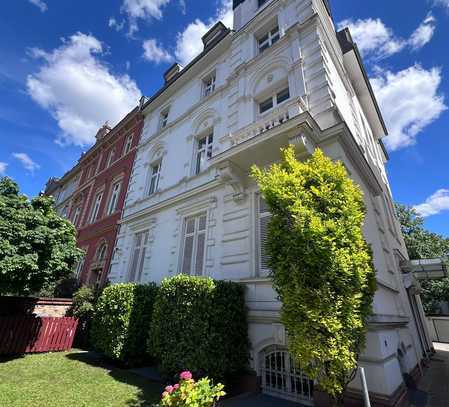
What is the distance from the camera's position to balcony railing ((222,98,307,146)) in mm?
7402

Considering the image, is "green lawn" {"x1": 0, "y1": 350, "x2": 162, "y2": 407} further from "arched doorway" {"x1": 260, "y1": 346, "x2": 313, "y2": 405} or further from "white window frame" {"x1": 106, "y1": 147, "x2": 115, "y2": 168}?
"white window frame" {"x1": 106, "y1": 147, "x2": 115, "y2": 168}

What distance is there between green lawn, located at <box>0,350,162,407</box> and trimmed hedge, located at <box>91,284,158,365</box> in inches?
21.8

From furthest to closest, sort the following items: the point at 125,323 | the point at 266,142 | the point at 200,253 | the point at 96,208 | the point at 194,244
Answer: the point at 96,208 < the point at 194,244 < the point at 200,253 < the point at 125,323 < the point at 266,142

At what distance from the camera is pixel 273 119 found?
7.81 meters

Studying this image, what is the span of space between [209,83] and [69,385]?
14357mm

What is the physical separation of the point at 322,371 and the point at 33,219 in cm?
968

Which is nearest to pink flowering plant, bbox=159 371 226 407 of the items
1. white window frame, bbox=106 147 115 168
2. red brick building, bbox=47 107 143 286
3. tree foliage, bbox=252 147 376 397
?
tree foliage, bbox=252 147 376 397

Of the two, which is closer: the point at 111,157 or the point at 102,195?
the point at 102,195

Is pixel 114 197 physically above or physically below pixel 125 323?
above

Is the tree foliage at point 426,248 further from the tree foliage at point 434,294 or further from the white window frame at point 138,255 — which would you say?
the white window frame at point 138,255

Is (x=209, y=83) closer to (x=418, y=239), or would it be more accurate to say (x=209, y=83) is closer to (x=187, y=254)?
(x=187, y=254)

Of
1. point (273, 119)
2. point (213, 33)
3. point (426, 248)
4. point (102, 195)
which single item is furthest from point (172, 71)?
point (426, 248)

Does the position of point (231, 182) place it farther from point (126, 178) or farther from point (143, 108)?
point (143, 108)

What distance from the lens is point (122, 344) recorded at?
7.59 m
